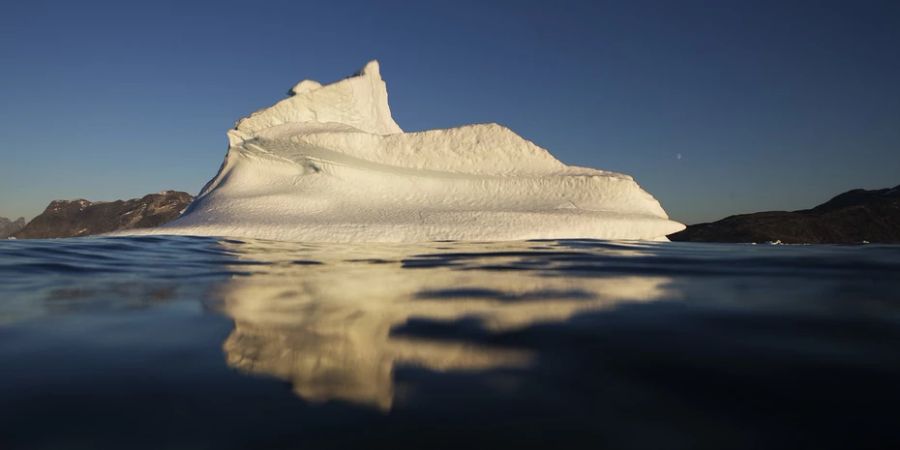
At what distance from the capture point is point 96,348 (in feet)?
7.20

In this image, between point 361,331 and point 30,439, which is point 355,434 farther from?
point 361,331

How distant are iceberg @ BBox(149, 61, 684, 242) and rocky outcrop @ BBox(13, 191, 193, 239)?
418 ft

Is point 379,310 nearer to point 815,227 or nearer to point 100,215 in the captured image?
point 815,227

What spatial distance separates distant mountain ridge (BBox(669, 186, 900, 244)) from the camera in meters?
63.2

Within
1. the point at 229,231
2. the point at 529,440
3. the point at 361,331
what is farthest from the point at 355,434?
the point at 229,231

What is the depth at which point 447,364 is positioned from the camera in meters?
1.96

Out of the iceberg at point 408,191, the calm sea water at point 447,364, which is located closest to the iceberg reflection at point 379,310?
the calm sea water at point 447,364

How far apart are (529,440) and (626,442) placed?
0.89ft

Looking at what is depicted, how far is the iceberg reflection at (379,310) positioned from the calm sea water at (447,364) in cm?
2

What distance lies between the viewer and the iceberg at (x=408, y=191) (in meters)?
10.3

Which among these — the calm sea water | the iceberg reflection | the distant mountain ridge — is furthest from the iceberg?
the distant mountain ridge

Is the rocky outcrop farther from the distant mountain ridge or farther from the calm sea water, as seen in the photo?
the calm sea water

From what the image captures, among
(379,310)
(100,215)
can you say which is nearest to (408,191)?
(379,310)

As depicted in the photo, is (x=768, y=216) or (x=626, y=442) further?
(x=768, y=216)
